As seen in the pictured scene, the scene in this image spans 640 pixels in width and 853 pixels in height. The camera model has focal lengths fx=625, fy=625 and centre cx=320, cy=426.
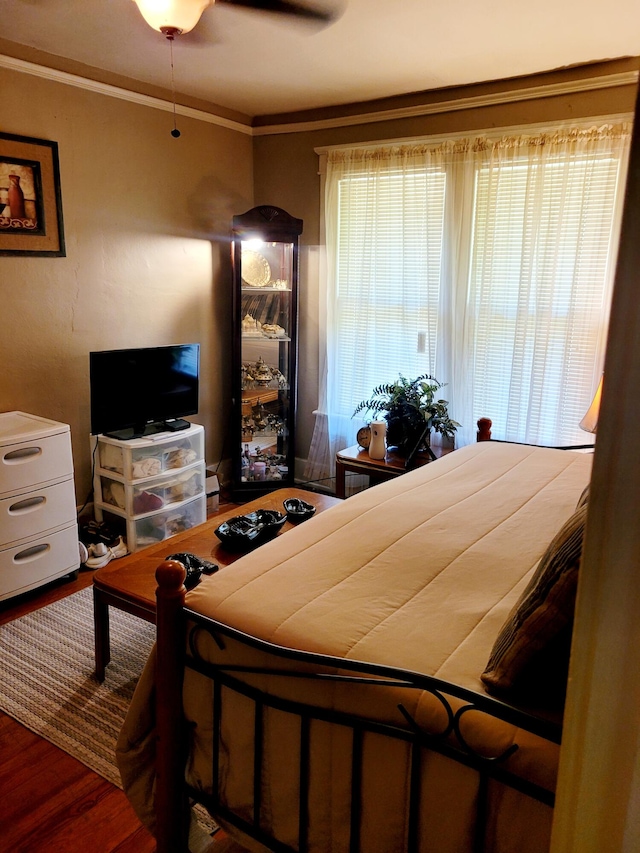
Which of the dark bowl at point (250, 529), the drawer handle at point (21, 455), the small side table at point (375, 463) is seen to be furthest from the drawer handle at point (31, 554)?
the small side table at point (375, 463)

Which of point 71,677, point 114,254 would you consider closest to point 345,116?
point 114,254

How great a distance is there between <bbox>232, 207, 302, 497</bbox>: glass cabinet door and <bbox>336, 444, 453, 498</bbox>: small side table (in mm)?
706

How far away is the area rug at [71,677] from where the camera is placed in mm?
2121

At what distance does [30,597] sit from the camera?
3016 millimetres

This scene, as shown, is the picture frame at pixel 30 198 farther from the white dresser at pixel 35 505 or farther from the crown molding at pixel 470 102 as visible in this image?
the crown molding at pixel 470 102

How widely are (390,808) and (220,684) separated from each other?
17.3 inches

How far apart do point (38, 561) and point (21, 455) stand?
1.70 ft

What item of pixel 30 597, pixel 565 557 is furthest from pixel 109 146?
pixel 565 557

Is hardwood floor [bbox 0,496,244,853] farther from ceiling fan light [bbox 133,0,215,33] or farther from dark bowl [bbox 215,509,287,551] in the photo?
ceiling fan light [bbox 133,0,215,33]

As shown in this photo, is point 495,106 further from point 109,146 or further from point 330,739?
point 330,739

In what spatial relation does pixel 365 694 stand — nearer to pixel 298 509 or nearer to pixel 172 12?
pixel 298 509

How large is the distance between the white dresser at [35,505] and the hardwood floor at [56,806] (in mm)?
885

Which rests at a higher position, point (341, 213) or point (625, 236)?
point (341, 213)

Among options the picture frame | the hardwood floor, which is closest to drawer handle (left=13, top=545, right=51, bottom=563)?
the hardwood floor
